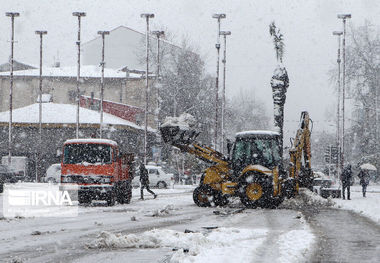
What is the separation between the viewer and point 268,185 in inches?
909

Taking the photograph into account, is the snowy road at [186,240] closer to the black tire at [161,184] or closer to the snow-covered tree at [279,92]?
the snow-covered tree at [279,92]

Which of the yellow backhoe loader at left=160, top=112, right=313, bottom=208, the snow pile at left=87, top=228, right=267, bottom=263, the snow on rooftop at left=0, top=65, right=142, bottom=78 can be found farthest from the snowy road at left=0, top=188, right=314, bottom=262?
the snow on rooftop at left=0, top=65, right=142, bottom=78

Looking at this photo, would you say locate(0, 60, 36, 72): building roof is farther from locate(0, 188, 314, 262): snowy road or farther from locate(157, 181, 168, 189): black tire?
locate(0, 188, 314, 262): snowy road

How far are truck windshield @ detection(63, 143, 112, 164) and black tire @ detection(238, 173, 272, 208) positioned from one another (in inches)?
198

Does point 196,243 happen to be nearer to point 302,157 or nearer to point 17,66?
point 302,157

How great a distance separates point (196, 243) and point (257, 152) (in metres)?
13.5

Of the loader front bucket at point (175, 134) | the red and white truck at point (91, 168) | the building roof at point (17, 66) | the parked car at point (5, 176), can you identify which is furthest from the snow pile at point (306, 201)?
the building roof at point (17, 66)

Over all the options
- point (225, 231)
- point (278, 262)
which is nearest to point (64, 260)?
point (278, 262)

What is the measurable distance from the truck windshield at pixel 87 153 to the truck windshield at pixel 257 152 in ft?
15.2

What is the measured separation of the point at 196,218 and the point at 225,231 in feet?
15.9

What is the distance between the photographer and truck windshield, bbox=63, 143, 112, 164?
24641 mm

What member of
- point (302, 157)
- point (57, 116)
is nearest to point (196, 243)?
point (302, 157)

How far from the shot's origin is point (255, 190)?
23281 millimetres

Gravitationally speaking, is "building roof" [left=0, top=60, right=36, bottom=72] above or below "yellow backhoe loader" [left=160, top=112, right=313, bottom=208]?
above
